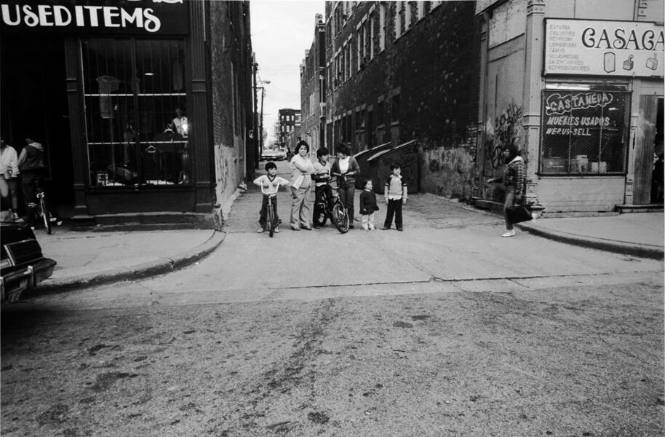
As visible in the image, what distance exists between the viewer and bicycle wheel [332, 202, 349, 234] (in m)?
10.3

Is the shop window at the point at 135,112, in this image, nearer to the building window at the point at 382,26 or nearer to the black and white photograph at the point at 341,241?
the black and white photograph at the point at 341,241

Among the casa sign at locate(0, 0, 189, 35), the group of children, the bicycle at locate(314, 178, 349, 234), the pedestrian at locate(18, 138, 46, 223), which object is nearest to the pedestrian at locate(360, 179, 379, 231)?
the group of children

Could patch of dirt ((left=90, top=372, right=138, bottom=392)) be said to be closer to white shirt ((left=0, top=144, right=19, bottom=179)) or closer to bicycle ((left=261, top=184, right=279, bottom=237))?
bicycle ((left=261, top=184, right=279, bottom=237))

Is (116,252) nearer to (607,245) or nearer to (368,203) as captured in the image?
(368,203)

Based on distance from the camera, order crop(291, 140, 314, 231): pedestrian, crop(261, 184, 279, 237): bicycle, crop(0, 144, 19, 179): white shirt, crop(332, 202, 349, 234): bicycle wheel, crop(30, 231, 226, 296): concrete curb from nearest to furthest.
Result: crop(30, 231, 226, 296): concrete curb, crop(0, 144, 19, 179): white shirt, crop(261, 184, 279, 237): bicycle, crop(332, 202, 349, 234): bicycle wheel, crop(291, 140, 314, 231): pedestrian

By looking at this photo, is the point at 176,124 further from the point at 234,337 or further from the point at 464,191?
the point at 464,191

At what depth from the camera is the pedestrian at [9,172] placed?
9.81 metres

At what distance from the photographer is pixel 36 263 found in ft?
15.4

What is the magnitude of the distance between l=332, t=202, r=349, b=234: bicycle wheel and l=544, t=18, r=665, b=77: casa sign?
5.33 meters

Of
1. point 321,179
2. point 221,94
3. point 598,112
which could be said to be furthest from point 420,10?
point 321,179

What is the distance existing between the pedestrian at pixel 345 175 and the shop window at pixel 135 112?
3.05 metres

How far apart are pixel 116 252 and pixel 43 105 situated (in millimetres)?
7172

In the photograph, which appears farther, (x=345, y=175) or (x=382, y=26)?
(x=382, y=26)

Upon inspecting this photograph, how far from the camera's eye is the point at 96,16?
9.51 metres
